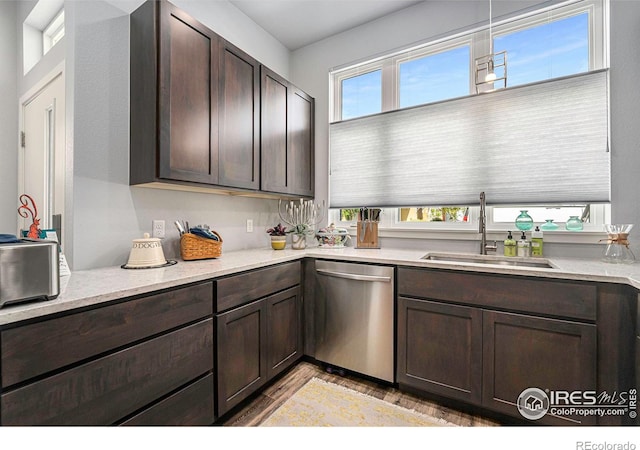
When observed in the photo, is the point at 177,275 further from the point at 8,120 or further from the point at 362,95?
the point at 362,95

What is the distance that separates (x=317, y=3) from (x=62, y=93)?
2021mm

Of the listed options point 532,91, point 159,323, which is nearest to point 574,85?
point 532,91

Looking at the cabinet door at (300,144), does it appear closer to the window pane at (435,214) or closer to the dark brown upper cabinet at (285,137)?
the dark brown upper cabinet at (285,137)

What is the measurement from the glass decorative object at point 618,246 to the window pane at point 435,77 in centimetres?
139

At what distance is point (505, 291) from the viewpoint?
158cm

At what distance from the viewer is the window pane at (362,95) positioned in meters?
2.78

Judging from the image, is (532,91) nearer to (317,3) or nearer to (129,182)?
(317,3)

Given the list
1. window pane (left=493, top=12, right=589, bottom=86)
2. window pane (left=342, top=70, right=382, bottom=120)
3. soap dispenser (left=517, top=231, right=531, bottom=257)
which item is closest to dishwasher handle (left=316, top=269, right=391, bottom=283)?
soap dispenser (left=517, top=231, right=531, bottom=257)

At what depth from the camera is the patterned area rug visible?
163 centimetres

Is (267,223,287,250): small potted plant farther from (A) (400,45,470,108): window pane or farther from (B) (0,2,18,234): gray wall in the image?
(B) (0,2,18,234): gray wall

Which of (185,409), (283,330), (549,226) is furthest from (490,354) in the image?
(185,409)

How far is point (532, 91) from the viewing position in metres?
2.01

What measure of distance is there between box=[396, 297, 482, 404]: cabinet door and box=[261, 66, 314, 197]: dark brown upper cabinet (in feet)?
4.68

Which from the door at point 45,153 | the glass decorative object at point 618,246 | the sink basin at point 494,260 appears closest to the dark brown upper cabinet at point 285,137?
the door at point 45,153
